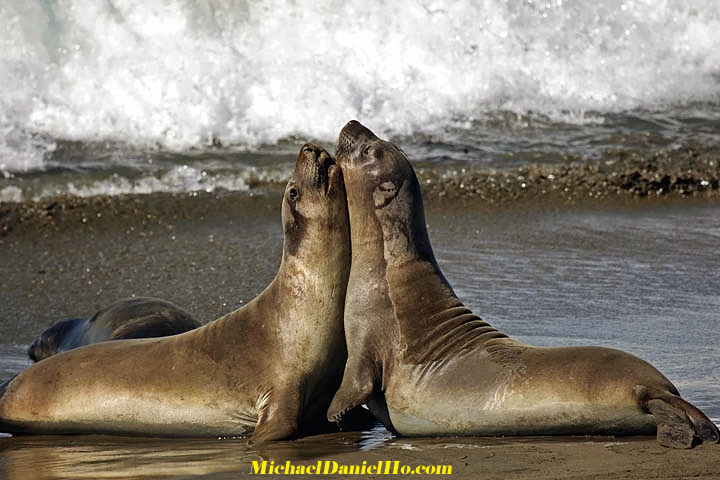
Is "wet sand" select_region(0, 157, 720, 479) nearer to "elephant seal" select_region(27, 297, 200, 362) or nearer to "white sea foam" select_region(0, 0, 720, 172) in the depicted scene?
"elephant seal" select_region(27, 297, 200, 362)

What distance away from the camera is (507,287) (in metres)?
8.35

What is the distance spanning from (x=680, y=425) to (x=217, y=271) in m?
4.94

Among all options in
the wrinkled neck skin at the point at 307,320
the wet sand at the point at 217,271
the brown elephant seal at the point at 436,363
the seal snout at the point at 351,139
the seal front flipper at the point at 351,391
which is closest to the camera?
the wet sand at the point at 217,271

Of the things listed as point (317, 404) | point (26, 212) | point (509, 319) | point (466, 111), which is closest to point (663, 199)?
point (466, 111)

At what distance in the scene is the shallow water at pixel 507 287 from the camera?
5.09 m

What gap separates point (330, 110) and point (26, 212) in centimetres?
387

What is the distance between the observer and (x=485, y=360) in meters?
5.29

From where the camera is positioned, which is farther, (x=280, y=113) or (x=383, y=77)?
(x=383, y=77)

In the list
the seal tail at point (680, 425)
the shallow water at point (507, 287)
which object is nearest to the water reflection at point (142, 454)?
the shallow water at point (507, 287)

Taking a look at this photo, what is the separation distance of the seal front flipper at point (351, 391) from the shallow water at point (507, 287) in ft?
0.42

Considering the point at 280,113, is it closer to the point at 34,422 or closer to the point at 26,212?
the point at 26,212

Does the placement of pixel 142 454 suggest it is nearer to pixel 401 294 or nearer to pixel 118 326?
pixel 401 294

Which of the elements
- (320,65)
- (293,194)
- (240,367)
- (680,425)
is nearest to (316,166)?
(293,194)

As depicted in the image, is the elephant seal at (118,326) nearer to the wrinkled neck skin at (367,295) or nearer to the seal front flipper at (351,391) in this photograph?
the wrinkled neck skin at (367,295)
